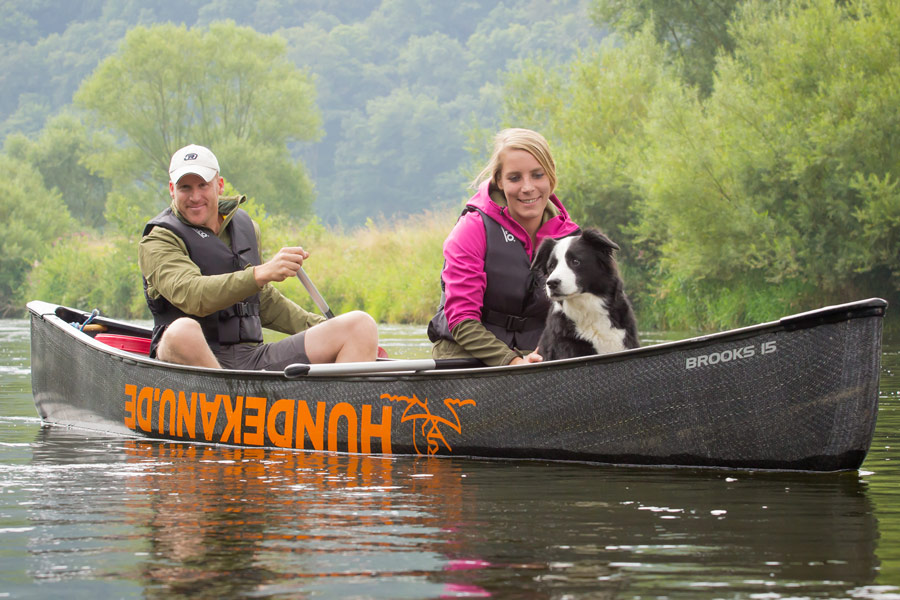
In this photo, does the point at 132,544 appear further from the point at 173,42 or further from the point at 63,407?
the point at 173,42

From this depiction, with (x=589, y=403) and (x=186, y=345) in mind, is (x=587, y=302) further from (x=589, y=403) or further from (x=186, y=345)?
(x=186, y=345)

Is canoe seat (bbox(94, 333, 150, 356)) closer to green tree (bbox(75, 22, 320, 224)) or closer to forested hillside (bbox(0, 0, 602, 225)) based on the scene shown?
green tree (bbox(75, 22, 320, 224))

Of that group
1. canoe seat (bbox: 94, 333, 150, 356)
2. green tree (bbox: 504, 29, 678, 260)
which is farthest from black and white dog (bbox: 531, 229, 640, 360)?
green tree (bbox: 504, 29, 678, 260)

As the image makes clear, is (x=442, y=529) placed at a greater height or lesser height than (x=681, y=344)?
lesser

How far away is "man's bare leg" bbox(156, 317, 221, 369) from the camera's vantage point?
4922 mm

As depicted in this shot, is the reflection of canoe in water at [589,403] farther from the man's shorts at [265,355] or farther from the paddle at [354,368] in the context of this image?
the man's shorts at [265,355]

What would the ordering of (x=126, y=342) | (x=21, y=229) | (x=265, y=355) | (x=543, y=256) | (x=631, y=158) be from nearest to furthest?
(x=543, y=256), (x=265, y=355), (x=126, y=342), (x=631, y=158), (x=21, y=229)

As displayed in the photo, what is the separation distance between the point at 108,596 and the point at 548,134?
61.1ft

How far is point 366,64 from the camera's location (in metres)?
66.2

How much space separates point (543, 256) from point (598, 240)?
0.25m

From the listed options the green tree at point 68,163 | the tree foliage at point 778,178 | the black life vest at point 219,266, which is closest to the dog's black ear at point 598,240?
the black life vest at point 219,266

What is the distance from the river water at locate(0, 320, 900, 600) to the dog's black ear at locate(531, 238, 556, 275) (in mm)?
789

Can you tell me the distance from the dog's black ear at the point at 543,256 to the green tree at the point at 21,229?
24007 mm

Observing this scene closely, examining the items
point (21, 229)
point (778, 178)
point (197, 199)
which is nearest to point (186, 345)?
point (197, 199)
